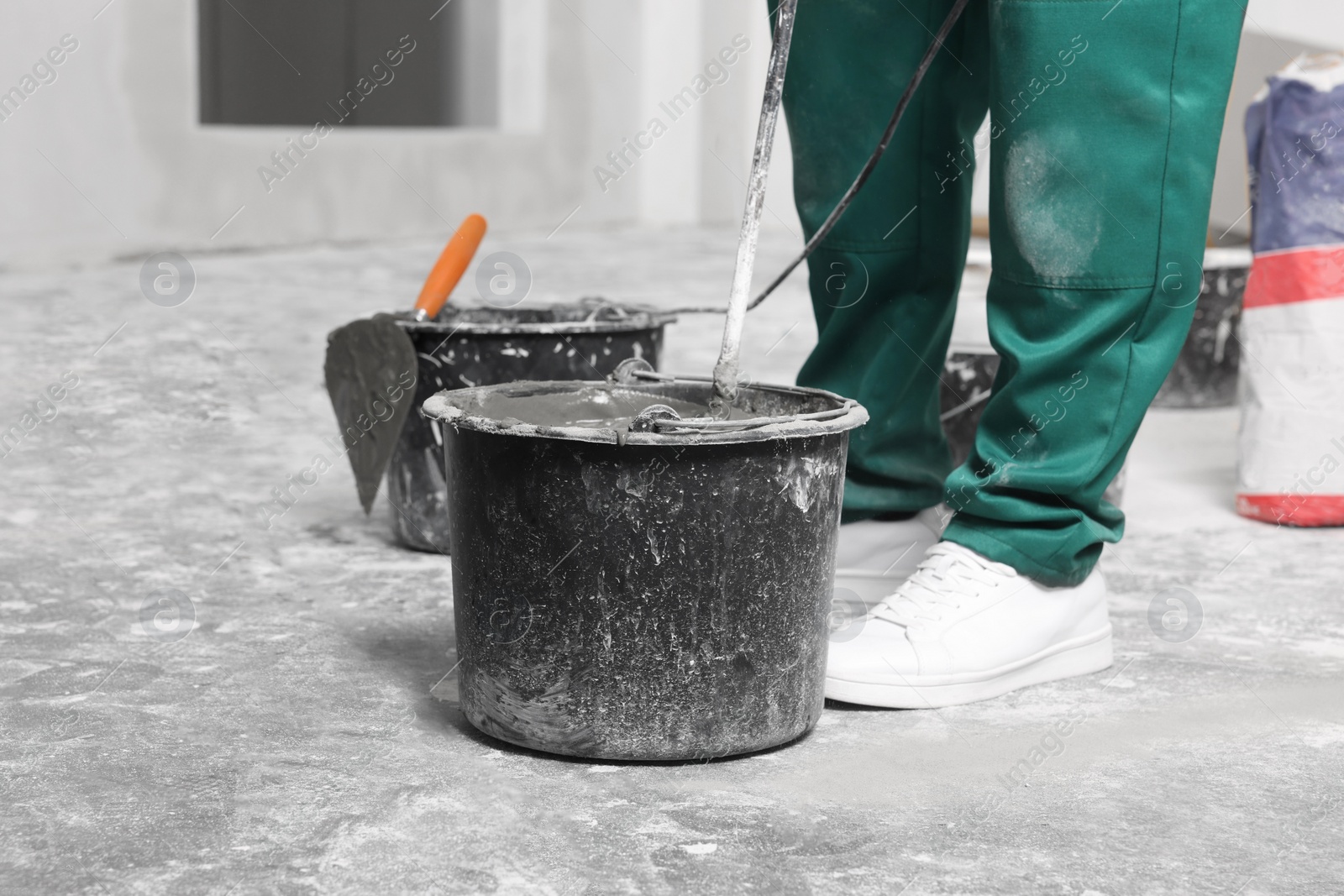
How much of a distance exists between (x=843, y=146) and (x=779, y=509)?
0.60 metres

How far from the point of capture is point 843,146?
1.73 meters

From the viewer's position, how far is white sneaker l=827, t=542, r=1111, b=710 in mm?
1494

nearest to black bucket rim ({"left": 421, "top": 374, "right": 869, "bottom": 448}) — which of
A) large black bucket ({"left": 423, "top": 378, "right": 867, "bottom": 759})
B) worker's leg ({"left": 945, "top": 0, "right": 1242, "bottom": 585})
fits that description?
large black bucket ({"left": 423, "top": 378, "right": 867, "bottom": 759})

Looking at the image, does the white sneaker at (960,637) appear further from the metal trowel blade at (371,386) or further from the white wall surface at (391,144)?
the white wall surface at (391,144)

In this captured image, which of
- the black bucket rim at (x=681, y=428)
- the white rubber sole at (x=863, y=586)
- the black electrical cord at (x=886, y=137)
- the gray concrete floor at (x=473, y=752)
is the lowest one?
the gray concrete floor at (x=473, y=752)

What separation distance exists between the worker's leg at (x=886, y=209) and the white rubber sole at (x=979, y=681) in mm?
303

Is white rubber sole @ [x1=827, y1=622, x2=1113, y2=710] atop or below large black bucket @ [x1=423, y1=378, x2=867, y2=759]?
below

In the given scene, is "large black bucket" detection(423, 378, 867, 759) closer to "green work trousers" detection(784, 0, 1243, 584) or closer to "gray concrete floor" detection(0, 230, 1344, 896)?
"gray concrete floor" detection(0, 230, 1344, 896)

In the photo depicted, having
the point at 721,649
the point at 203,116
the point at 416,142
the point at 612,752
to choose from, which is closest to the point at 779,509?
the point at 721,649

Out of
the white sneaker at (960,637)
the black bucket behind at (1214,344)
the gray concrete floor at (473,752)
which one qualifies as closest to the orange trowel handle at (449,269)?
the gray concrete floor at (473,752)

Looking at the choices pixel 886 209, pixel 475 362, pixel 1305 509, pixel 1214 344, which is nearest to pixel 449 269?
pixel 475 362

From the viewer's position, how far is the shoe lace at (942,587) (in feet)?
5.06

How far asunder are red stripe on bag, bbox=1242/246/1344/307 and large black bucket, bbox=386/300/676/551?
105cm

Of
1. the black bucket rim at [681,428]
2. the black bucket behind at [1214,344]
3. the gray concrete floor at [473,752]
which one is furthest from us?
the black bucket behind at [1214,344]
